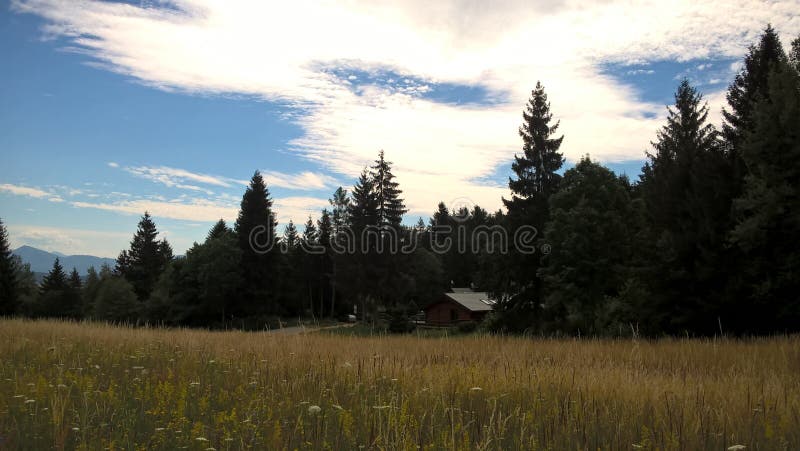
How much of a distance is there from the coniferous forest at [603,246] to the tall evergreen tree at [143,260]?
23852 mm

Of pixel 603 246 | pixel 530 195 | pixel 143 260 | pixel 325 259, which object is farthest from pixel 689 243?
pixel 143 260

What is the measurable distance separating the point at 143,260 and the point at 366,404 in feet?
350

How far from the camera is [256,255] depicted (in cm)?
6769

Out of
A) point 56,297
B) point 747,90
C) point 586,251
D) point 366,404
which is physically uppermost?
point 747,90

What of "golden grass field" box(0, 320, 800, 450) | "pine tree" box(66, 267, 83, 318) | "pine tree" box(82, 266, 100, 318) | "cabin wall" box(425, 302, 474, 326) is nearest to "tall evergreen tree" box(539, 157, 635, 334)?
"golden grass field" box(0, 320, 800, 450)

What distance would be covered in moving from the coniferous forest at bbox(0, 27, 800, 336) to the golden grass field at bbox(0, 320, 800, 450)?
31.2 ft

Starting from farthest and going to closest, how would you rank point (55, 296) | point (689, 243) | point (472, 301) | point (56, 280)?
point (56, 280) < point (55, 296) < point (472, 301) < point (689, 243)

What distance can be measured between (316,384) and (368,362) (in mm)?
1536

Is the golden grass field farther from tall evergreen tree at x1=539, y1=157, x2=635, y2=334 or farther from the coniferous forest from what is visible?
tall evergreen tree at x1=539, y1=157, x2=635, y2=334

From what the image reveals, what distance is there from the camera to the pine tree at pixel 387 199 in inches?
2608

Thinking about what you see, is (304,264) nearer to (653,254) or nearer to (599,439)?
(653,254)

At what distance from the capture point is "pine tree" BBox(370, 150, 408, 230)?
66250mm

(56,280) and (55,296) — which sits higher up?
(56,280)

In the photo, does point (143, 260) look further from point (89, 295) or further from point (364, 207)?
point (364, 207)
